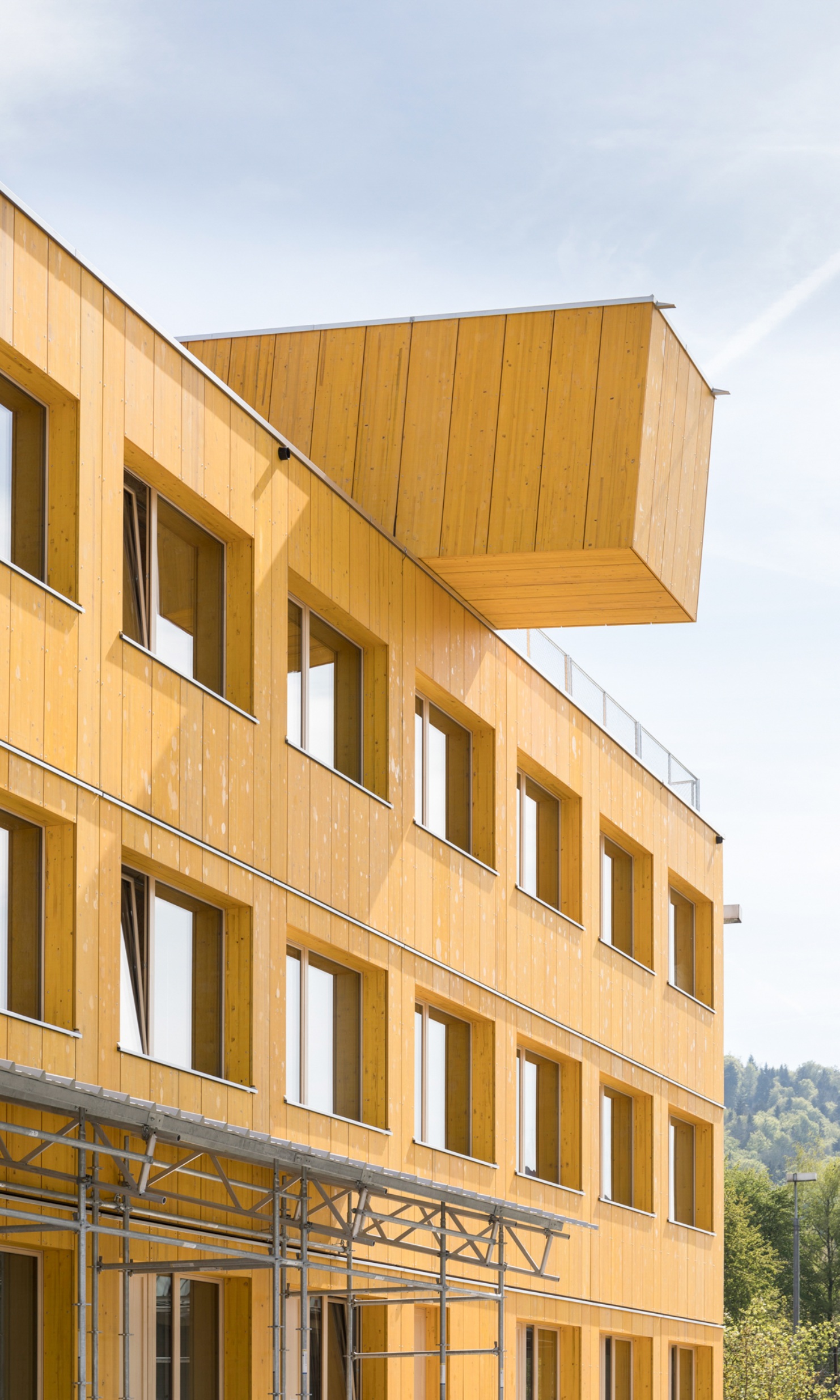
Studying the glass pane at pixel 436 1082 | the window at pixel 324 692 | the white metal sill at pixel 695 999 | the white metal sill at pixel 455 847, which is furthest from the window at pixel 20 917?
the white metal sill at pixel 695 999

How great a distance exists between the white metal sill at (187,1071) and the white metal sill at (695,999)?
48.3 feet

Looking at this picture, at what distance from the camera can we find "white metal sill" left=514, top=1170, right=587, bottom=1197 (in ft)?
81.7

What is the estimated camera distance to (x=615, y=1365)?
28.8 metres

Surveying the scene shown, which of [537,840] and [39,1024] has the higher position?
[537,840]

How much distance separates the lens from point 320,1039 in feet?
66.5

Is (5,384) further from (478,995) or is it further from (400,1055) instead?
(478,995)

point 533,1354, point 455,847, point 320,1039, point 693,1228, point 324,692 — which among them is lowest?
point 533,1354

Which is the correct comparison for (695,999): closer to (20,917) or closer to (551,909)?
(551,909)

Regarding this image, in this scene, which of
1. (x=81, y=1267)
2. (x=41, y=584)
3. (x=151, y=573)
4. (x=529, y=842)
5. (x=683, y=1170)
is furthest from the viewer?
(x=683, y=1170)

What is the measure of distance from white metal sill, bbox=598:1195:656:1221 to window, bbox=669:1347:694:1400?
126 inches

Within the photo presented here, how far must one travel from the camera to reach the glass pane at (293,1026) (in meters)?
19.3

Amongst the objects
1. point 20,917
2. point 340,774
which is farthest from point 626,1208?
point 20,917

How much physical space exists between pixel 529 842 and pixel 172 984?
9.86 metres

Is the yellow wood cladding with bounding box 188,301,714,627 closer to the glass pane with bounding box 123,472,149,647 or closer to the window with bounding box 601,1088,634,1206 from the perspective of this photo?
the glass pane with bounding box 123,472,149,647
